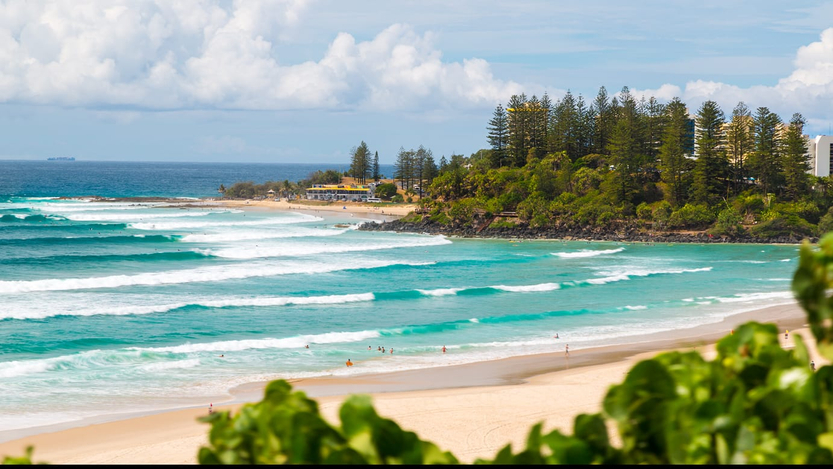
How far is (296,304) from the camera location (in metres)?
30.1

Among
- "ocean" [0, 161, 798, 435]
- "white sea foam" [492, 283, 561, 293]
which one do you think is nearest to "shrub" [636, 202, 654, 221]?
"ocean" [0, 161, 798, 435]

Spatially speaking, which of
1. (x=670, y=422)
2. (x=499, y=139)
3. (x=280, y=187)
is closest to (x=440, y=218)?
(x=499, y=139)

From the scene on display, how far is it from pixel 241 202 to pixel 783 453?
334 feet

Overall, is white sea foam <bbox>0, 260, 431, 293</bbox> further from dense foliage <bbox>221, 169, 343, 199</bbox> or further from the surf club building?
dense foliage <bbox>221, 169, 343, 199</bbox>

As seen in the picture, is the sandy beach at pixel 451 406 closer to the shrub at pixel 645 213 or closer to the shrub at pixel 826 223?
the shrub at pixel 826 223

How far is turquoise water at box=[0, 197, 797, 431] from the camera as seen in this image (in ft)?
66.3

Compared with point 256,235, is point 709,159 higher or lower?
higher

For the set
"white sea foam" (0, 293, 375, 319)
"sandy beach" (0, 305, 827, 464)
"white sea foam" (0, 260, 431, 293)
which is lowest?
"sandy beach" (0, 305, 827, 464)

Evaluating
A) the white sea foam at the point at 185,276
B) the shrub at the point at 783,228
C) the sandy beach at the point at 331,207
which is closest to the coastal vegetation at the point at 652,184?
the shrub at the point at 783,228

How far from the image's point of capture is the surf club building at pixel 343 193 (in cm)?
9869

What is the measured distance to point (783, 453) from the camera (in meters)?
2.63

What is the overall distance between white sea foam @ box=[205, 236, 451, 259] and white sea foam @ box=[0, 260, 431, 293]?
449 centimetres

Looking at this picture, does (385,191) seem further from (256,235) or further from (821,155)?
(821,155)

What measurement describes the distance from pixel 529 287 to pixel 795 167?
35.1 meters
